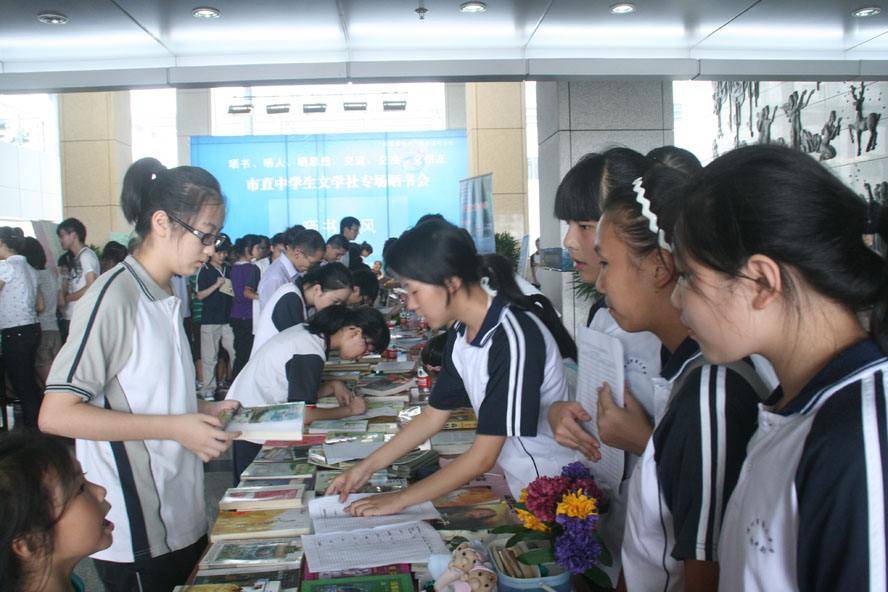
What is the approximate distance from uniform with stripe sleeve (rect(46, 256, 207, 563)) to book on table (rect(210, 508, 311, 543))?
9cm

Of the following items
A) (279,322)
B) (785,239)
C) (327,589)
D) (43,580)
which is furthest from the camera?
(279,322)

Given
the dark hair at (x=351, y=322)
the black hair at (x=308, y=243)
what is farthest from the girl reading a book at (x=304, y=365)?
the black hair at (x=308, y=243)

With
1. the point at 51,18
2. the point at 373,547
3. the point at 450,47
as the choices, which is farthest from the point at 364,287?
the point at 373,547

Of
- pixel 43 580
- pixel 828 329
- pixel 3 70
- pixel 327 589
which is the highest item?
pixel 3 70

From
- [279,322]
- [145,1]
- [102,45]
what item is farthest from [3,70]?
[279,322]

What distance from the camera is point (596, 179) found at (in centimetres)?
168

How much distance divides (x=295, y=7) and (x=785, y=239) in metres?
4.61

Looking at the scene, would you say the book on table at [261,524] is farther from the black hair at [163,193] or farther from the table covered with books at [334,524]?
the black hair at [163,193]

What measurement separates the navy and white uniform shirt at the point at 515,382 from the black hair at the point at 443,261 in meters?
0.08

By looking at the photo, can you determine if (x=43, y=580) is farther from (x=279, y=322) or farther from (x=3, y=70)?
(x=3, y=70)

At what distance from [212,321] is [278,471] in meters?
5.15

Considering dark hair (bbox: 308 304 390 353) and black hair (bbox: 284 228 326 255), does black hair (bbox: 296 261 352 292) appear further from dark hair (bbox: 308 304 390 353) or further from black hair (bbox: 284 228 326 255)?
black hair (bbox: 284 228 326 255)

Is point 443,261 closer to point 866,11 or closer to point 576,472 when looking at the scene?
point 576,472

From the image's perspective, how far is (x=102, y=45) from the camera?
5.38m
